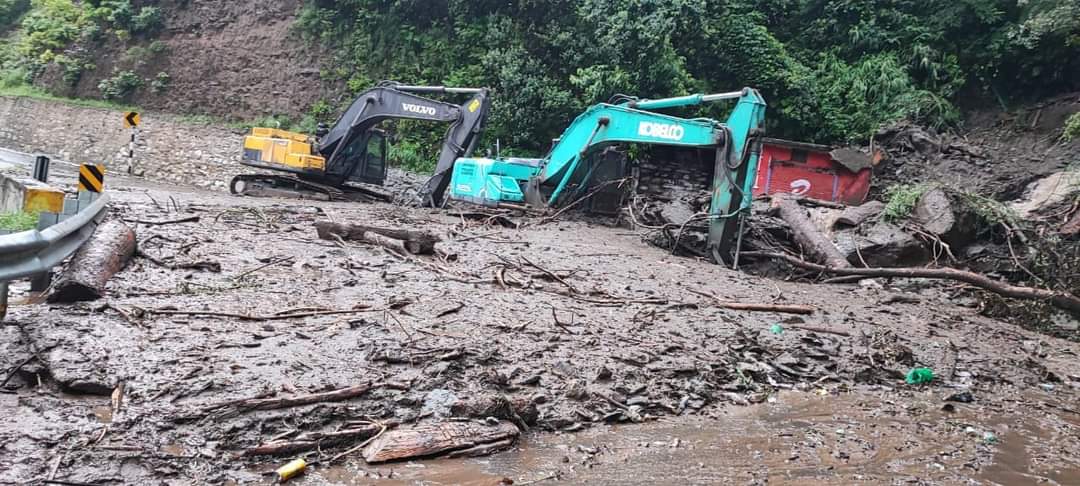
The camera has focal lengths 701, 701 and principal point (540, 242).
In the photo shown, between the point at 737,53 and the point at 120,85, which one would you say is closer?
the point at 737,53

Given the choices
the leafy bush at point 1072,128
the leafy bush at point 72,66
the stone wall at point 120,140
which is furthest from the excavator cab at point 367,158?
the leafy bush at point 72,66

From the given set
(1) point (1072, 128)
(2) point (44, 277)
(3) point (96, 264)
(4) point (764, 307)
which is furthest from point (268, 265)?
(1) point (1072, 128)

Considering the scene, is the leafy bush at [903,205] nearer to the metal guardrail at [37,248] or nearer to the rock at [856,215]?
the rock at [856,215]

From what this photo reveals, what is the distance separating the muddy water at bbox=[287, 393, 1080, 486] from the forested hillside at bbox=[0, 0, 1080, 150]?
48.5 ft

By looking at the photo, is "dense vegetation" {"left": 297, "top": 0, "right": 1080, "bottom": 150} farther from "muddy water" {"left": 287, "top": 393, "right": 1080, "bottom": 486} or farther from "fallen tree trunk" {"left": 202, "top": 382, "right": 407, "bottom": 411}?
"fallen tree trunk" {"left": 202, "top": 382, "right": 407, "bottom": 411}

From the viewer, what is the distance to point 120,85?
79.3 feet

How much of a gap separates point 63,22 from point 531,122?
1946cm

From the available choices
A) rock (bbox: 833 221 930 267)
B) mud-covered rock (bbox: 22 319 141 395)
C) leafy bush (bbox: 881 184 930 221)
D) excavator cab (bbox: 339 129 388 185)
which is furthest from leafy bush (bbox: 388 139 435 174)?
mud-covered rock (bbox: 22 319 141 395)

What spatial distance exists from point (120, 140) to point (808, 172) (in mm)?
20303

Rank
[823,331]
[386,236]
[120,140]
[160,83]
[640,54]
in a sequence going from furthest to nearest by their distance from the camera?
[160,83], [120,140], [640,54], [386,236], [823,331]

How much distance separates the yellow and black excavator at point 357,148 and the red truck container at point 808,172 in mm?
6271

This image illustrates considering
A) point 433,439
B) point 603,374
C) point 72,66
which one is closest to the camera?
point 433,439

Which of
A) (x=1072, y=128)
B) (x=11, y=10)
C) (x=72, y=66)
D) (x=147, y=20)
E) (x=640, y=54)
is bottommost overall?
(x=72, y=66)

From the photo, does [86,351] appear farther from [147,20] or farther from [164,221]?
[147,20]
